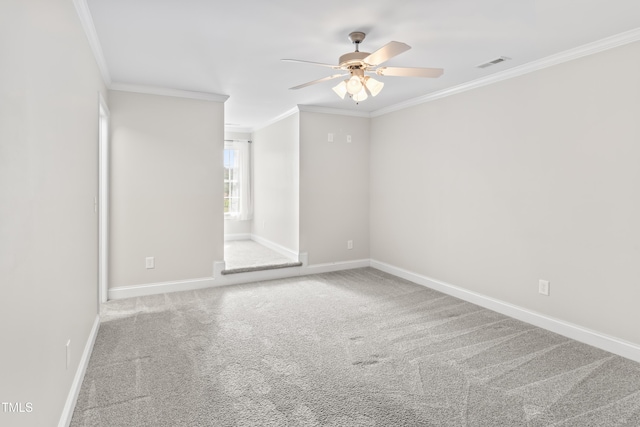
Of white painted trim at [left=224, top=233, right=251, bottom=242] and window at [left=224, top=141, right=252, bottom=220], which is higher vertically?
window at [left=224, top=141, right=252, bottom=220]

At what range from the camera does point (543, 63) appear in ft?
10.7

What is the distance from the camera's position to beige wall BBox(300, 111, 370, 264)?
17.5 ft

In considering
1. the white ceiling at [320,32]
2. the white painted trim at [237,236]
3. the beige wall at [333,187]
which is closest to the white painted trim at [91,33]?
the white ceiling at [320,32]

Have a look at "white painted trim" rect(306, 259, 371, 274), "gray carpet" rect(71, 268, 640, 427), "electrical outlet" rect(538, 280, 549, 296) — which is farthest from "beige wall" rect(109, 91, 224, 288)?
"electrical outlet" rect(538, 280, 549, 296)

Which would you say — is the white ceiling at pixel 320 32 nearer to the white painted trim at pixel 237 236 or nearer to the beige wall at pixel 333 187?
the beige wall at pixel 333 187

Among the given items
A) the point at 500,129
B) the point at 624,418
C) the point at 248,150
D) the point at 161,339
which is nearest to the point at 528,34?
the point at 500,129

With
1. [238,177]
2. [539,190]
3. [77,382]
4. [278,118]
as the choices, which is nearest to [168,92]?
[278,118]

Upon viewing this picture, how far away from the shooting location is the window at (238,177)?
754cm

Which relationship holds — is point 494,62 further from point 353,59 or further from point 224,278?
point 224,278

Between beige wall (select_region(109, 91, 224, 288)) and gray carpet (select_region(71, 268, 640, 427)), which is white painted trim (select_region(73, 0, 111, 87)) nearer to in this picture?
beige wall (select_region(109, 91, 224, 288))

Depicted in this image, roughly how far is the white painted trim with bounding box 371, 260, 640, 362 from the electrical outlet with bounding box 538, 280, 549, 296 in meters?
0.21

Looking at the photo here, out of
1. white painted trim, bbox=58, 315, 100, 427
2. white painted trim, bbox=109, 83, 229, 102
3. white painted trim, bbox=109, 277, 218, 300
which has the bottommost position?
white painted trim, bbox=58, 315, 100, 427

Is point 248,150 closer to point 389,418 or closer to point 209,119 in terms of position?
point 209,119

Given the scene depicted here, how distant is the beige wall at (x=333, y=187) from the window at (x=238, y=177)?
2567 millimetres
